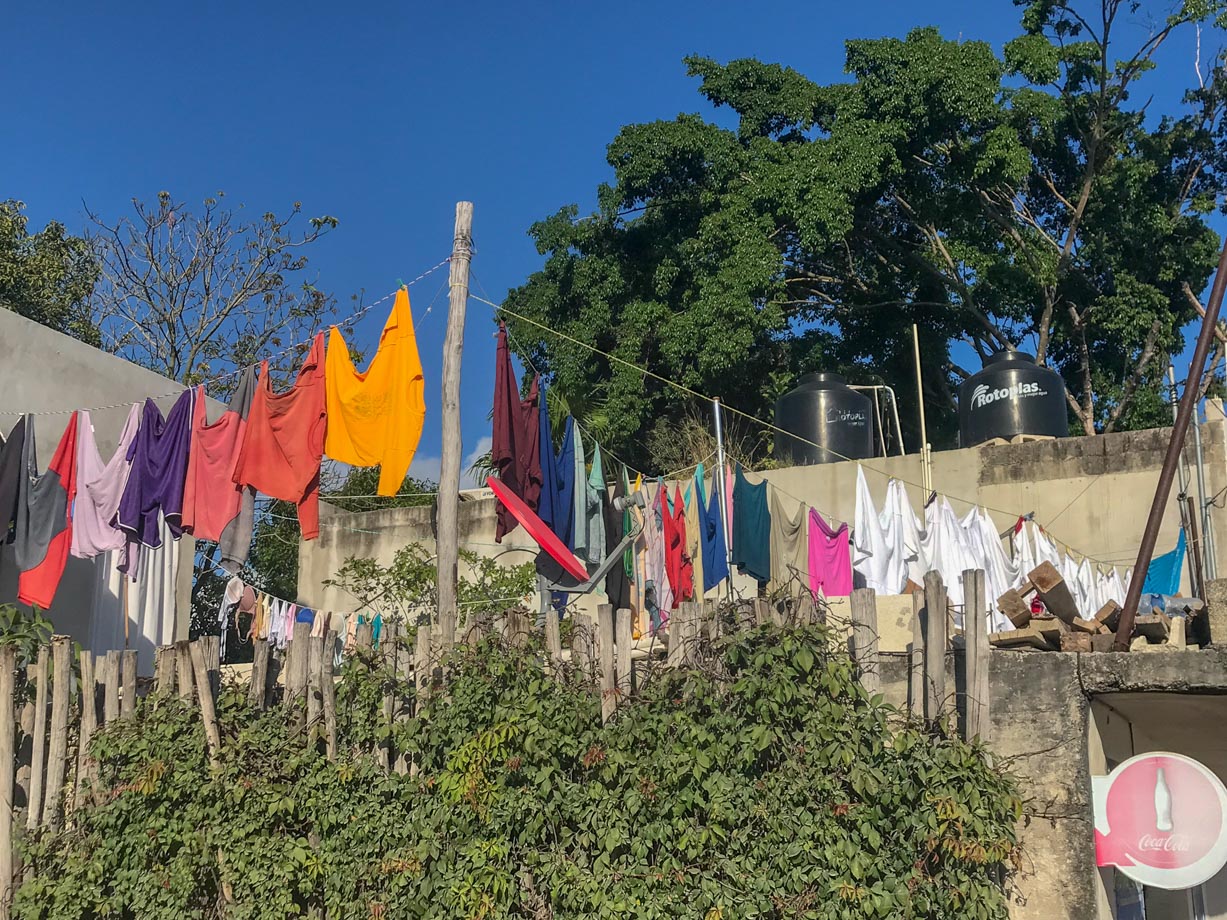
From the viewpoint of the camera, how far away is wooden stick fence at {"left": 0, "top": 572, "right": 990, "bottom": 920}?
5816 mm

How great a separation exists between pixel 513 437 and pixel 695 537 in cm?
377

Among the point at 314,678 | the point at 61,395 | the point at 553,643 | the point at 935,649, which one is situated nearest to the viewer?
the point at 935,649

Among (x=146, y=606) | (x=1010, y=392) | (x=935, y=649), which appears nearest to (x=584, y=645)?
(x=935, y=649)

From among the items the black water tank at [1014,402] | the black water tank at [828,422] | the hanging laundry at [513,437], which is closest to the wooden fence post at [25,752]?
the hanging laundry at [513,437]

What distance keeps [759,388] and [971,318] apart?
4.71m

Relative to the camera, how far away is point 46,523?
8.39 m

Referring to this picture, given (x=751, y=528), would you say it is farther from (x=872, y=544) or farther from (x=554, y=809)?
(x=554, y=809)

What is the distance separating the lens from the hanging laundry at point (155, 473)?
813 centimetres

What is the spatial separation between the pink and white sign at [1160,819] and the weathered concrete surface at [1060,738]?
0.49 feet

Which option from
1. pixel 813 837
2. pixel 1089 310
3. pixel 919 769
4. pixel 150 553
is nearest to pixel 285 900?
pixel 813 837

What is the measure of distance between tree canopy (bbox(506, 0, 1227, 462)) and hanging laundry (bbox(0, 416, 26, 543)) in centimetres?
1318

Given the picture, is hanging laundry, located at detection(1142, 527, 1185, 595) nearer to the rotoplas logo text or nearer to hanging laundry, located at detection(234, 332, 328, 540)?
the rotoplas logo text

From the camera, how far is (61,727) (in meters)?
6.84

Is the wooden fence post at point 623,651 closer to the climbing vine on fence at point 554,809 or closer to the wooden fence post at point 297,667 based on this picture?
the climbing vine on fence at point 554,809
